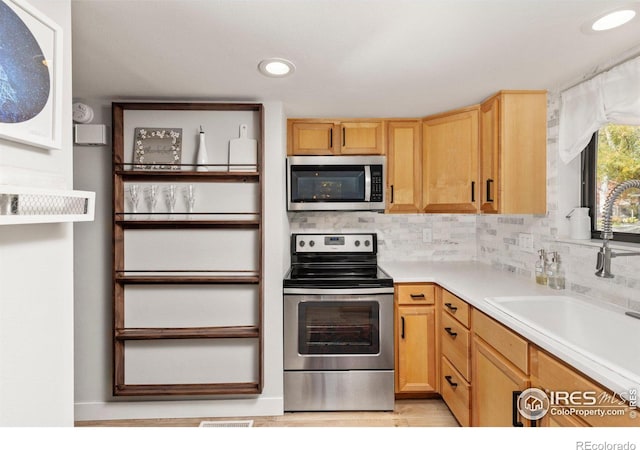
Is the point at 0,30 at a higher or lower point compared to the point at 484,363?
higher

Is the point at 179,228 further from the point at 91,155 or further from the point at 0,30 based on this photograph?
the point at 0,30

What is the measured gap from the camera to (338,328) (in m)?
2.40

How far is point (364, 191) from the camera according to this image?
267 cm

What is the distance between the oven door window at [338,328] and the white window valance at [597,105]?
1523 millimetres

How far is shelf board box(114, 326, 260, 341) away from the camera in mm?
2256

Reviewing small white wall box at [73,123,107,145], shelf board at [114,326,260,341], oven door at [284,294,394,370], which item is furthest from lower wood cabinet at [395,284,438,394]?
small white wall box at [73,123,107,145]

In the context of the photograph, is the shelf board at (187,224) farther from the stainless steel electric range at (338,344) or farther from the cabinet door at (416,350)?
the cabinet door at (416,350)

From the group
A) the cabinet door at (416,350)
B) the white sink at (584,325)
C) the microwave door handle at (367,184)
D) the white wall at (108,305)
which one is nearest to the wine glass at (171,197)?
the white wall at (108,305)

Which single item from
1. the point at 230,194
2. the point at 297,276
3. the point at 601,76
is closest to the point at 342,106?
the point at 230,194

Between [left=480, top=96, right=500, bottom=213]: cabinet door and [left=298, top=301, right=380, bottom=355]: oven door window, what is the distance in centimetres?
100

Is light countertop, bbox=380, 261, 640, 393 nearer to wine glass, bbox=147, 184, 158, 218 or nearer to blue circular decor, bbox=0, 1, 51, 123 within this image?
wine glass, bbox=147, 184, 158, 218

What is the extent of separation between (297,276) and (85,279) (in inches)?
55.0

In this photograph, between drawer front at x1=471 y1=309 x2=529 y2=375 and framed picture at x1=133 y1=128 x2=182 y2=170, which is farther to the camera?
framed picture at x1=133 y1=128 x2=182 y2=170

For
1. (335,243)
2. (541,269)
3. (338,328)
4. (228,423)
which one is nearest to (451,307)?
(541,269)
